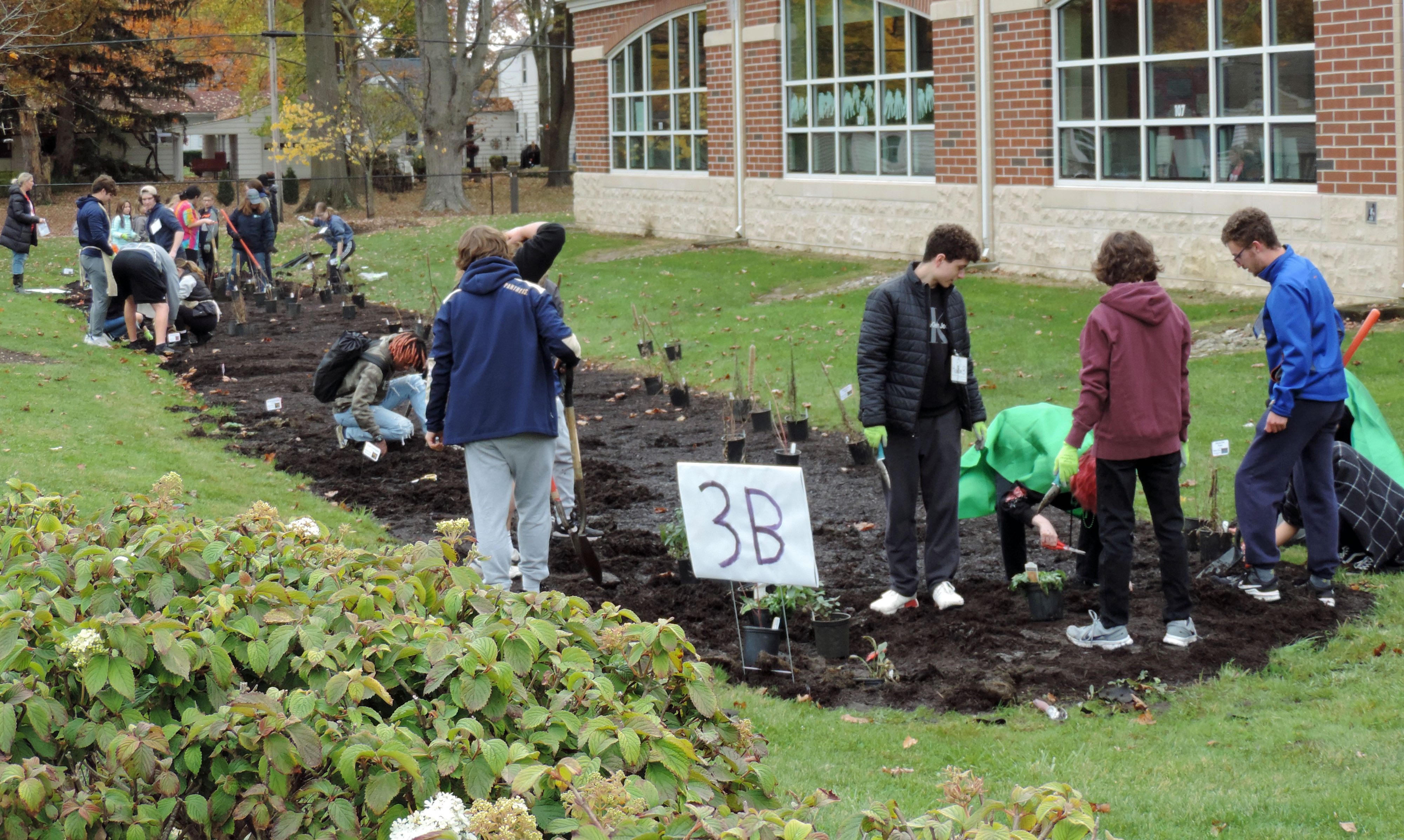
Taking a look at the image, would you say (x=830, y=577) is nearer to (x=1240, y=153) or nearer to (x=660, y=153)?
(x=1240, y=153)

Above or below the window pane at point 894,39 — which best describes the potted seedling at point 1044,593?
below

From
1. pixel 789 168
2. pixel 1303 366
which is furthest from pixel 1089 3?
pixel 1303 366

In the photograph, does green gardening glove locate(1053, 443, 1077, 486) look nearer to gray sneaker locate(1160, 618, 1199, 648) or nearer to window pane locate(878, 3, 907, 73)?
gray sneaker locate(1160, 618, 1199, 648)

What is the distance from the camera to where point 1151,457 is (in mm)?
5703

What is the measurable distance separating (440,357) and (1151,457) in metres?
3.19

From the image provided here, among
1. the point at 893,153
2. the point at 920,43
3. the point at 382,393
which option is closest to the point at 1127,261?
the point at 382,393

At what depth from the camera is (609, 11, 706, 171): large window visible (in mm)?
25109

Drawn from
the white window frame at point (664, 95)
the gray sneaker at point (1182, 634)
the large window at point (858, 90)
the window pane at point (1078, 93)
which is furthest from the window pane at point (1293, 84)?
the white window frame at point (664, 95)

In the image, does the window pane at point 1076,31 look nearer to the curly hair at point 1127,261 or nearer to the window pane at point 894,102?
the window pane at point 894,102

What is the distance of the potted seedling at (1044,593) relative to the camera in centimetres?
628

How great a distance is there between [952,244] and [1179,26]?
10979 mm

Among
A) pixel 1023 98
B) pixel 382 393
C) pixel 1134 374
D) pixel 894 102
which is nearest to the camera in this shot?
pixel 1134 374

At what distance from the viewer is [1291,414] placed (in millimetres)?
6262

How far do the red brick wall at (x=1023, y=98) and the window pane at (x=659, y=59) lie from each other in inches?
361
